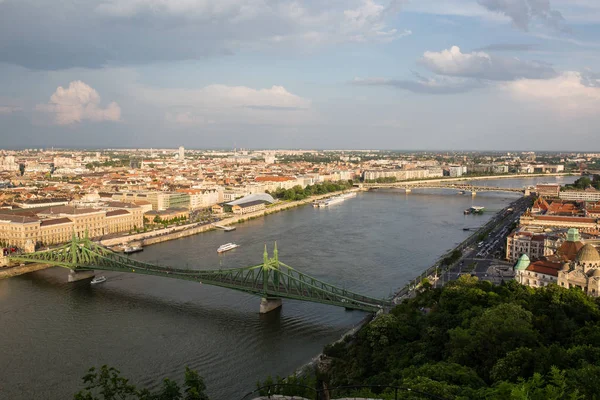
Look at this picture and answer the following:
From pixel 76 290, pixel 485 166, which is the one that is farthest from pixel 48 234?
pixel 485 166

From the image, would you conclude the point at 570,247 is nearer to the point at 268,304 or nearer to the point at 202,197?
the point at 268,304

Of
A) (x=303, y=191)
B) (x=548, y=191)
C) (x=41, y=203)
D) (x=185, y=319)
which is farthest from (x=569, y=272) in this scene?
(x=303, y=191)

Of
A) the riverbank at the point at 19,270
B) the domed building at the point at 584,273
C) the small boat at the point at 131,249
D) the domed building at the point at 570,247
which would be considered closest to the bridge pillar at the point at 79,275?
the riverbank at the point at 19,270

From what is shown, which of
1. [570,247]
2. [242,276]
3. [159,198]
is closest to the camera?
[242,276]

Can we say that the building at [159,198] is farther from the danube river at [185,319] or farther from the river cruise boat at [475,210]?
the river cruise boat at [475,210]

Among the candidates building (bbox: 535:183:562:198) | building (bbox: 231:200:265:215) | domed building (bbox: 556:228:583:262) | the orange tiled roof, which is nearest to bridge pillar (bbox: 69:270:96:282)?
the orange tiled roof

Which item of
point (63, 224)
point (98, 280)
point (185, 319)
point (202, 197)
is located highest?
point (202, 197)

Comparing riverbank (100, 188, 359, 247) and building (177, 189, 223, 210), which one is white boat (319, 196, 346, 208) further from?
building (177, 189, 223, 210)

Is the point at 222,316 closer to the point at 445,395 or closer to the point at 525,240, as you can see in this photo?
the point at 445,395
